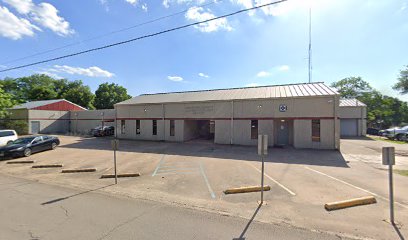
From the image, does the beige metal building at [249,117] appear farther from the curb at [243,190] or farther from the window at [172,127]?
the curb at [243,190]

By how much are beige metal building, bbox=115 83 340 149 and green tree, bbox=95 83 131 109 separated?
31960 mm

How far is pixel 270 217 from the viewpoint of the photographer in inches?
217

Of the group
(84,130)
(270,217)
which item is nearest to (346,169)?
(270,217)

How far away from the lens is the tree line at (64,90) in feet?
170

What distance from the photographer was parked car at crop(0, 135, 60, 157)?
564 inches

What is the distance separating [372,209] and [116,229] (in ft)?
23.1

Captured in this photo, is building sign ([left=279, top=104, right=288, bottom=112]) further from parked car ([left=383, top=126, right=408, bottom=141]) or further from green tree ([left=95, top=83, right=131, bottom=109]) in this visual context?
green tree ([left=95, top=83, right=131, bottom=109])

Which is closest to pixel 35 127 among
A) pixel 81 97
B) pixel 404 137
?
pixel 81 97

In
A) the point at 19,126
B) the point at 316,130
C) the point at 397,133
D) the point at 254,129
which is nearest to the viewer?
the point at 316,130

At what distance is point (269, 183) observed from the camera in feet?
27.8

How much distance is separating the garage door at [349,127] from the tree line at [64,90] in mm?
51427

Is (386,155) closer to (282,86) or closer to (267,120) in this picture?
(267,120)

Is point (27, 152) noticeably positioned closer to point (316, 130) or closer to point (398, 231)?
point (398, 231)

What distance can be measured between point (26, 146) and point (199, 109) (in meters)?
14.7
